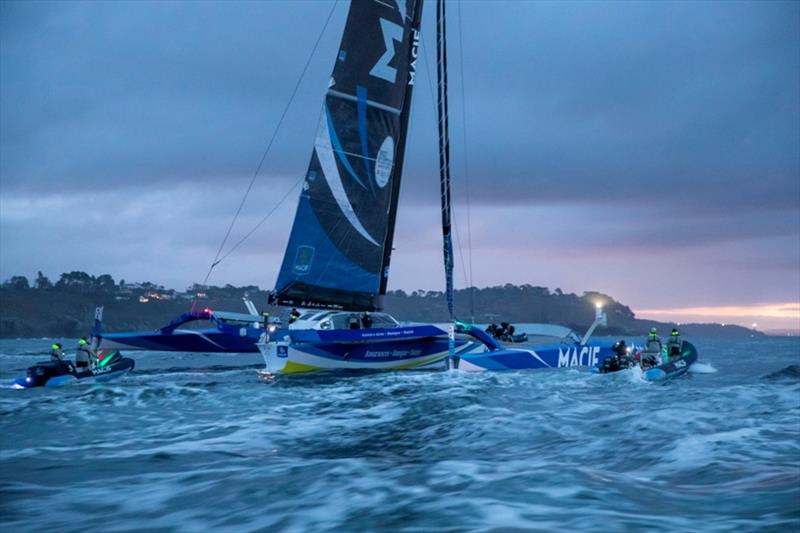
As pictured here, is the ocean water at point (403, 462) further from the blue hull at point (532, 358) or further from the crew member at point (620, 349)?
the crew member at point (620, 349)

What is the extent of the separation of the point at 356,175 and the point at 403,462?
1413cm

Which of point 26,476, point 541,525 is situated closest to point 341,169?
point 26,476

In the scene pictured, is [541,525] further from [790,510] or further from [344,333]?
[344,333]

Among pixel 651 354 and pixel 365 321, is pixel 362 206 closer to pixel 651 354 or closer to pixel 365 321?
pixel 365 321

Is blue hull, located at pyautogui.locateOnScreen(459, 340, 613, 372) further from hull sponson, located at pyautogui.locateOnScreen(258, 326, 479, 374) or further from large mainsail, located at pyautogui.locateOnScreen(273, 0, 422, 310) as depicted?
large mainsail, located at pyautogui.locateOnScreen(273, 0, 422, 310)

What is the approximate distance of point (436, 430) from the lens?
355 inches

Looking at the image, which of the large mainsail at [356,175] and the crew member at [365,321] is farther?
the crew member at [365,321]

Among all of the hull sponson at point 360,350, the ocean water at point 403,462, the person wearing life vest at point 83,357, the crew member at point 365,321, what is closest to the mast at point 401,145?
the crew member at point 365,321

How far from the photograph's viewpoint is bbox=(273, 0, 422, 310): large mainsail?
19375mm

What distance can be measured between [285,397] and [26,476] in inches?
279

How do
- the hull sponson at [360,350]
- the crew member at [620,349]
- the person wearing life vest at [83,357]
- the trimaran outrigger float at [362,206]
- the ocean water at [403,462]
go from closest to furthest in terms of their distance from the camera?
the ocean water at [403,462], the person wearing life vest at [83,357], the hull sponson at [360,350], the crew member at [620,349], the trimaran outrigger float at [362,206]

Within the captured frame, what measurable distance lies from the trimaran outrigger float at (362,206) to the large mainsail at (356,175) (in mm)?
30

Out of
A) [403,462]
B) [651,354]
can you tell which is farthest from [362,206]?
[403,462]

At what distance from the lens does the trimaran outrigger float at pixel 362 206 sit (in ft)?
62.6
